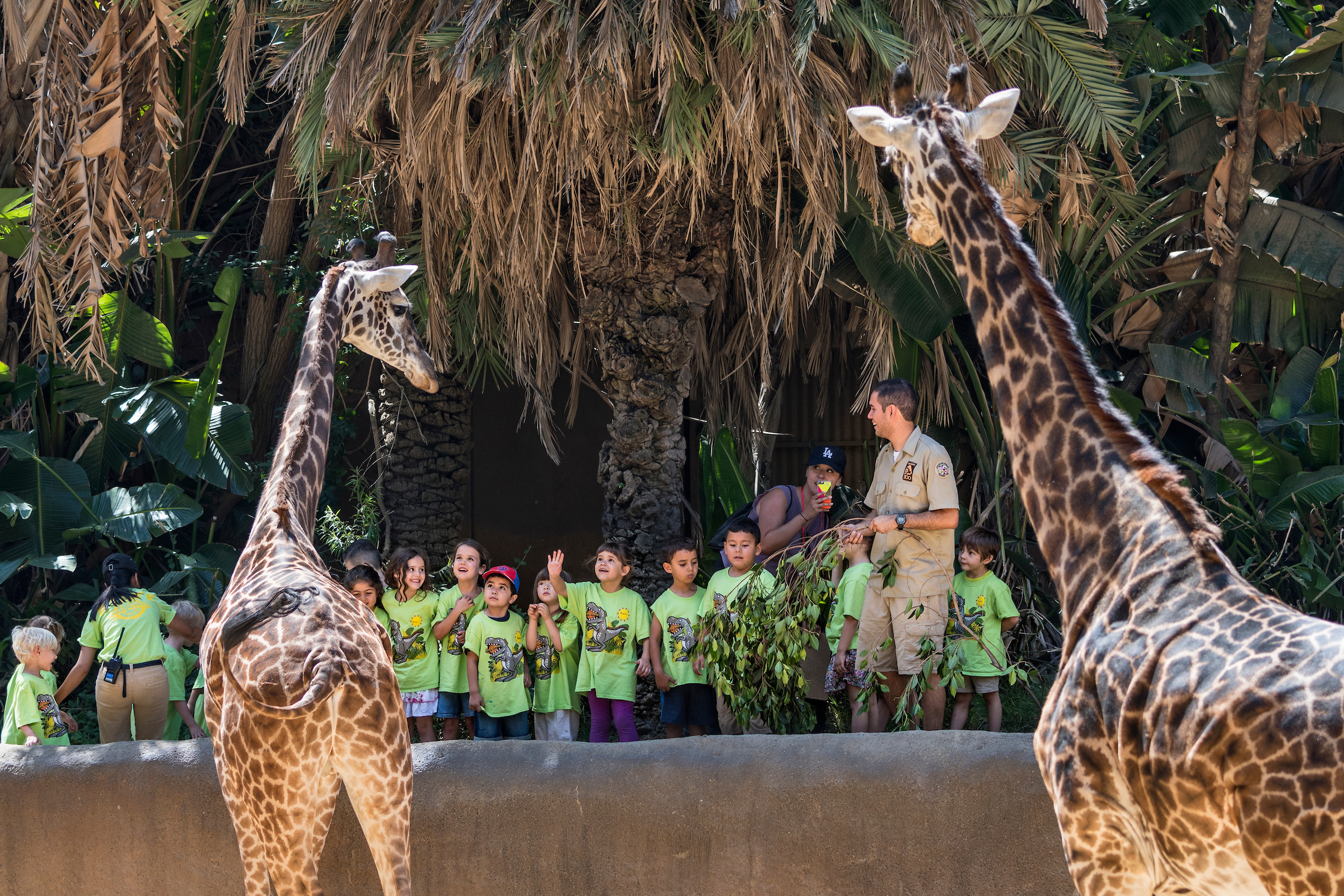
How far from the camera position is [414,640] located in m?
6.95

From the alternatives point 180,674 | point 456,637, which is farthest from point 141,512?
point 456,637

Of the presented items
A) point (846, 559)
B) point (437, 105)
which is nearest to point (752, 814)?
point (846, 559)

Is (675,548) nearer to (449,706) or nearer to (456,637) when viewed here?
(456,637)

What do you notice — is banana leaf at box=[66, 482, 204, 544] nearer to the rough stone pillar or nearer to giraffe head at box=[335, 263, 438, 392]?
the rough stone pillar

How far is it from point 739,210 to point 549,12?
179 cm

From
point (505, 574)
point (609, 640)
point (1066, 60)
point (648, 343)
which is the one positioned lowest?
point (609, 640)

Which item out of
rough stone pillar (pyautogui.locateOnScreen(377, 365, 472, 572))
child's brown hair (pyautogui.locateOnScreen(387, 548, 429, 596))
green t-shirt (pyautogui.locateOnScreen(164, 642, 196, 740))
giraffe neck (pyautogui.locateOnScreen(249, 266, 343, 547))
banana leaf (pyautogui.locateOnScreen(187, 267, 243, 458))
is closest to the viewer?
giraffe neck (pyautogui.locateOnScreen(249, 266, 343, 547))

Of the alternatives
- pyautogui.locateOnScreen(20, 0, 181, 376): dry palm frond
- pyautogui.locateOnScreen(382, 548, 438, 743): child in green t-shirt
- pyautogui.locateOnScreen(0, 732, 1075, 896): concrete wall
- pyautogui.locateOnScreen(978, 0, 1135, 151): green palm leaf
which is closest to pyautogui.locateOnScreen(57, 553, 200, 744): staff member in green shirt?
pyautogui.locateOnScreen(0, 732, 1075, 896): concrete wall

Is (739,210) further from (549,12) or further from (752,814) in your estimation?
(752,814)

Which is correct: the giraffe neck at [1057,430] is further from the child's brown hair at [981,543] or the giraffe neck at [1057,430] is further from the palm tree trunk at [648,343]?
the palm tree trunk at [648,343]

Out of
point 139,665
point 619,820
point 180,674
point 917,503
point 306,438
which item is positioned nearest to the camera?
point 306,438

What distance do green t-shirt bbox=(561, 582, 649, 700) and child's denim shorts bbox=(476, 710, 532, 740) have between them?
368 mm

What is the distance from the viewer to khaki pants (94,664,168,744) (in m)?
6.97

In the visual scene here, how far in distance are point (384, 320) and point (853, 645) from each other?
118 inches
